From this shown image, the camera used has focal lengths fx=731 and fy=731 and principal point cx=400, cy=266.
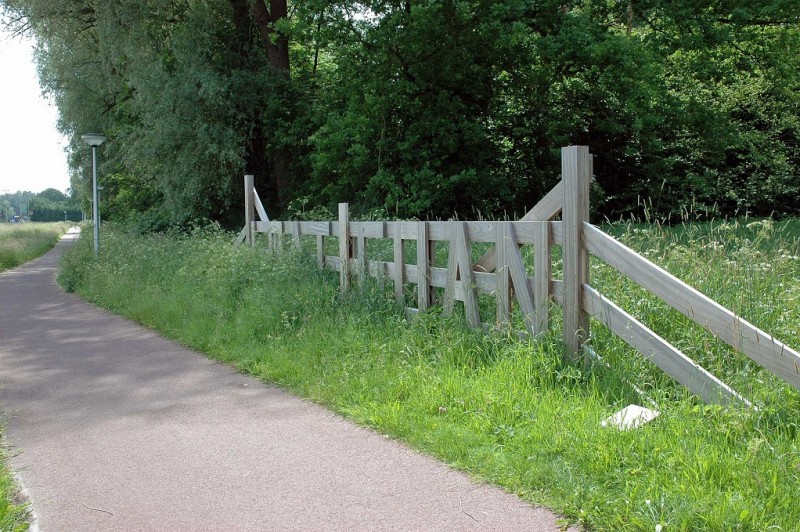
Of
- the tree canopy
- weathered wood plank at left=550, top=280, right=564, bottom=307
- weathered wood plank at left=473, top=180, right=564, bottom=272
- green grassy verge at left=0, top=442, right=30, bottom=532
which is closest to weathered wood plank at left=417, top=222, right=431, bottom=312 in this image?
weathered wood plank at left=473, top=180, right=564, bottom=272

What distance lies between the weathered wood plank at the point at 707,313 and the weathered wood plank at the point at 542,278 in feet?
1.32

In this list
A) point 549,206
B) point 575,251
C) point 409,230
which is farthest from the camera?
point 409,230

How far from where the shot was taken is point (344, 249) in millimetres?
9094

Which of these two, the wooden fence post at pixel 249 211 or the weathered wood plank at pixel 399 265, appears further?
the wooden fence post at pixel 249 211

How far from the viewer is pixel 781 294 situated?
5.54 m

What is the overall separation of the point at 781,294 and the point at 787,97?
1980 cm

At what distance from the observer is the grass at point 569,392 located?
3613mm

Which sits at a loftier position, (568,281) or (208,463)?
(568,281)

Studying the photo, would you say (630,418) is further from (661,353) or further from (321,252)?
(321,252)

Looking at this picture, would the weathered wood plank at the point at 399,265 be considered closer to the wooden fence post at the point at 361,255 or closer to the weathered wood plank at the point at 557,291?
the wooden fence post at the point at 361,255

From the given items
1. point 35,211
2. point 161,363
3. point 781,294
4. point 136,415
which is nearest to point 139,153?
point 161,363

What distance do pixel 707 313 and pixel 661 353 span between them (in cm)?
Result: 46

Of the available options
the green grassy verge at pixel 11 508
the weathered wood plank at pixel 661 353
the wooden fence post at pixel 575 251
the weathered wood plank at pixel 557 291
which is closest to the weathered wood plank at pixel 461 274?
the weathered wood plank at pixel 557 291

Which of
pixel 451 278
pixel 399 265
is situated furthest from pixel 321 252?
pixel 451 278
